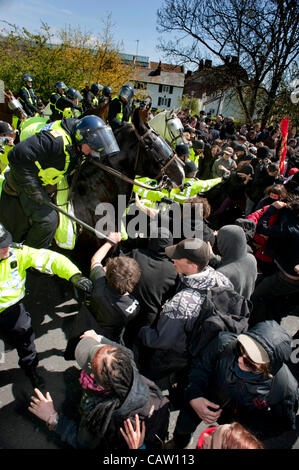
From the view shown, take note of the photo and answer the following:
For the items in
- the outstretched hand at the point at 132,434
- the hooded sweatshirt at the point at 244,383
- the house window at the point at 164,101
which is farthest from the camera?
the house window at the point at 164,101

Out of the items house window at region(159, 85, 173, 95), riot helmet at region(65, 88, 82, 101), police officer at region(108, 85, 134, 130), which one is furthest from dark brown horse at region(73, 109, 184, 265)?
house window at region(159, 85, 173, 95)

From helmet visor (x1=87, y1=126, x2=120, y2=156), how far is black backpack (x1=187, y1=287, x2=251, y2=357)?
1767mm

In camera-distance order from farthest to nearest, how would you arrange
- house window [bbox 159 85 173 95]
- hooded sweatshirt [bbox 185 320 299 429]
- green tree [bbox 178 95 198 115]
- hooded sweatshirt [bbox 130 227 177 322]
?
house window [bbox 159 85 173 95] < green tree [bbox 178 95 198 115] < hooded sweatshirt [bbox 130 227 177 322] < hooded sweatshirt [bbox 185 320 299 429]

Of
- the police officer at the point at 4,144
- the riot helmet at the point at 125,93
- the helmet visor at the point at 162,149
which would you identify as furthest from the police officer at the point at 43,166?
the riot helmet at the point at 125,93

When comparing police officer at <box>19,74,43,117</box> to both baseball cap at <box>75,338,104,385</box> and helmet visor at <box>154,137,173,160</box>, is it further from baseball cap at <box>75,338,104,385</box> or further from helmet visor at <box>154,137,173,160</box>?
baseball cap at <box>75,338,104,385</box>

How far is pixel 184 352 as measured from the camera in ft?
7.81

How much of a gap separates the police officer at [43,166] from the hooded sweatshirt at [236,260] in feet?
5.16

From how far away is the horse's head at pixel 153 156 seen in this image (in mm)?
3373

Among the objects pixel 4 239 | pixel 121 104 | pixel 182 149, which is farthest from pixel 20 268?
pixel 121 104

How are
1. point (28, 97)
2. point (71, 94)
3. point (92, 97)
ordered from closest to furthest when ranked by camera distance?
1. point (71, 94)
2. point (28, 97)
3. point (92, 97)

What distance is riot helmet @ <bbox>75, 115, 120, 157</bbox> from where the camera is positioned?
303 centimetres

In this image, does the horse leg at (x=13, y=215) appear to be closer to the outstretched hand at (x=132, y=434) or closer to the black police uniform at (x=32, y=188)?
the black police uniform at (x=32, y=188)

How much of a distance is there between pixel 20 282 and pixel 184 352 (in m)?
1.57

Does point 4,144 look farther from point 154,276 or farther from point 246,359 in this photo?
point 246,359
